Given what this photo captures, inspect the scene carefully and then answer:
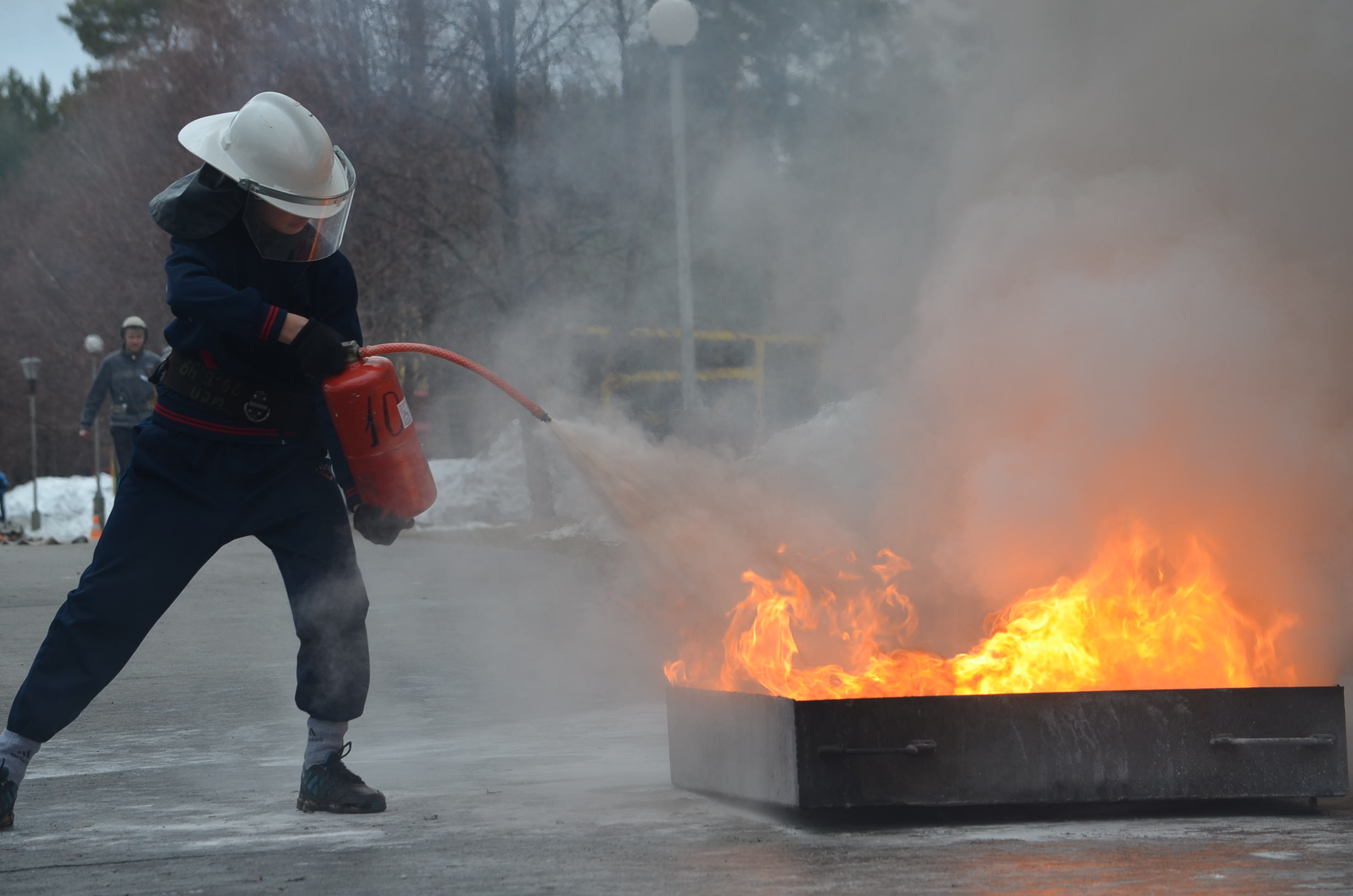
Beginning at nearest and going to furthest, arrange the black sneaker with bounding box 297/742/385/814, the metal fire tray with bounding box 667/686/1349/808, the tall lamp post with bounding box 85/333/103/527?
the metal fire tray with bounding box 667/686/1349/808, the black sneaker with bounding box 297/742/385/814, the tall lamp post with bounding box 85/333/103/527

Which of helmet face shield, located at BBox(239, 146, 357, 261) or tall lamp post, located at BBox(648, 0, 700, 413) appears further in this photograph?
tall lamp post, located at BBox(648, 0, 700, 413)

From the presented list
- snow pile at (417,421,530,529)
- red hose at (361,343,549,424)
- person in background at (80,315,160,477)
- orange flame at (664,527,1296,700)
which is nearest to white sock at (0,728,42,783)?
red hose at (361,343,549,424)

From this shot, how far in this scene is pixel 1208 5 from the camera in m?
4.79

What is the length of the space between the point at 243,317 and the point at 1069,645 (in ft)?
7.49

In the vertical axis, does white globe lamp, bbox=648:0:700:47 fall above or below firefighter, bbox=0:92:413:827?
above

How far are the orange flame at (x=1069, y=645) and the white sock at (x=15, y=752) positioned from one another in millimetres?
1779

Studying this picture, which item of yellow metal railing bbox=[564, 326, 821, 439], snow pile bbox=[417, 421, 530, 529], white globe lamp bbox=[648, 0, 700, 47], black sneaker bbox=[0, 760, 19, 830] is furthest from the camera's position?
snow pile bbox=[417, 421, 530, 529]

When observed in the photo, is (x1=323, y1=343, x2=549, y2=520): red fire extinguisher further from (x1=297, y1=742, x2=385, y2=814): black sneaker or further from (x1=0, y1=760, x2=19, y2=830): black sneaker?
(x1=0, y1=760, x2=19, y2=830): black sneaker

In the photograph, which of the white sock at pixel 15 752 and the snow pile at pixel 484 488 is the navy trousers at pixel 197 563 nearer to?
the white sock at pixel 15 752

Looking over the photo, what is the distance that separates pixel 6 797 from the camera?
381 centimetres

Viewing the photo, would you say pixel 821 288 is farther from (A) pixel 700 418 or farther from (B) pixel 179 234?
(B) pixel 179 234

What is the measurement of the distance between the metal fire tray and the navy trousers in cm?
117

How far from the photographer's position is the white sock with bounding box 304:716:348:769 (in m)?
4.04

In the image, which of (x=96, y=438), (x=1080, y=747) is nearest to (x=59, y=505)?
(x=96, y=438)
